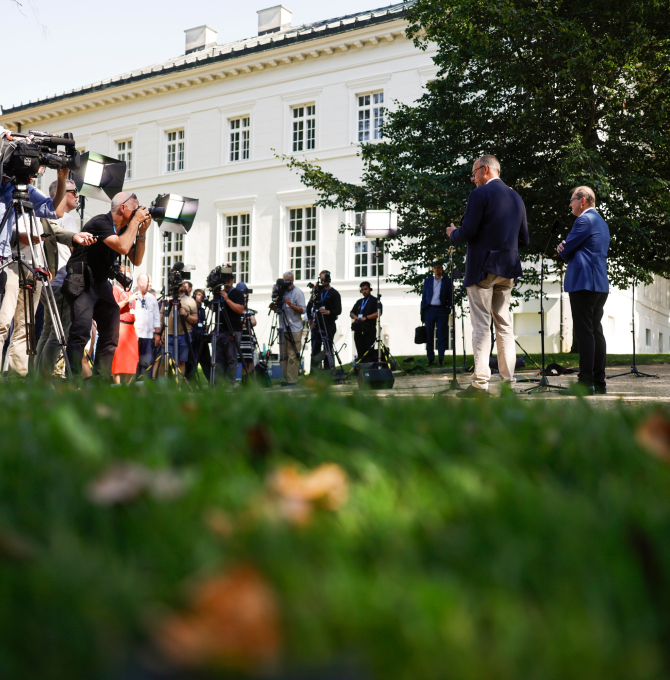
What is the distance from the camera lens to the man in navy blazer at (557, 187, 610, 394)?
281 inches

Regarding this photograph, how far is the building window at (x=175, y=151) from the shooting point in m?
34.1

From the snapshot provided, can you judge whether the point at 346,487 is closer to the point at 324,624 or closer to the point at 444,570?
the point at 444,570

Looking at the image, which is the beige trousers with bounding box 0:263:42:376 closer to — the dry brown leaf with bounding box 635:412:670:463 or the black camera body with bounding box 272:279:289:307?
the dry brown leaf with bounding box 635:412:670:463

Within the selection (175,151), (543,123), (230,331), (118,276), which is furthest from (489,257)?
(175,151)

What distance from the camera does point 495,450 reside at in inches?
61.7

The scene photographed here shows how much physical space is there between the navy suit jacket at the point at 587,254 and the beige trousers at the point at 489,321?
852 mm

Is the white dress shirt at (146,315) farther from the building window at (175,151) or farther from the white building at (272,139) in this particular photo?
the building window at (175,151)

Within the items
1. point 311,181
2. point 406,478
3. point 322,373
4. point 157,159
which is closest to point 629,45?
point 311,181

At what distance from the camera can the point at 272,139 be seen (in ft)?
102

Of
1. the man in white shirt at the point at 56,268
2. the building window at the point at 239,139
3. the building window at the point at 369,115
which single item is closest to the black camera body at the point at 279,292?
the man in white shirt at the point at 56,268

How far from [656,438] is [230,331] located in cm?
969

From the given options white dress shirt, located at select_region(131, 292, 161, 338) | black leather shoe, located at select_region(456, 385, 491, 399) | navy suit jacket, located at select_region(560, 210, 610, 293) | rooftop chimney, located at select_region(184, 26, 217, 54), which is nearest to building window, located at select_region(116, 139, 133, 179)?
rooftop chimney, located at select_region(184, 26, 217, 54)

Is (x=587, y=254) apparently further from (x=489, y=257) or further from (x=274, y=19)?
(x=274, y=19)

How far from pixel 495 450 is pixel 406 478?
1.19 feet
